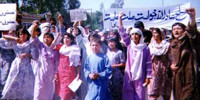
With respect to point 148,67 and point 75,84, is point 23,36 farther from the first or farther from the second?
point 148,67

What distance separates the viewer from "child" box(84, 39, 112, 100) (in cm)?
514

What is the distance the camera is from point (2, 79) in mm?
6320

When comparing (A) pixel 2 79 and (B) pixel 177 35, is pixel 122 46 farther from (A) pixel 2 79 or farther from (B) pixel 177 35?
(A) pixel 2 79

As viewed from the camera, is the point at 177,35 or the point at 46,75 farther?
the point at 46,75

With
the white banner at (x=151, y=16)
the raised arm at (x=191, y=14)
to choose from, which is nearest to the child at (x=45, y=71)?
the raised arm at (x=191, y=14)

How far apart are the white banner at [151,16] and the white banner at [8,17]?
11.6ft

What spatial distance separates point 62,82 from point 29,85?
2.19ft

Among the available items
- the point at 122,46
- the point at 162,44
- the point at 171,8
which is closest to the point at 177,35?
the point at 162,44

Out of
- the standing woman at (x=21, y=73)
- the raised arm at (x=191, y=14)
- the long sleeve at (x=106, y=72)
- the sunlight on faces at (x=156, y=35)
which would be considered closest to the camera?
the raised arm at (x=191, y=14)

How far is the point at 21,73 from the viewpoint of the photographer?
558cm

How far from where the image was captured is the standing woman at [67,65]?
5926 millimetres

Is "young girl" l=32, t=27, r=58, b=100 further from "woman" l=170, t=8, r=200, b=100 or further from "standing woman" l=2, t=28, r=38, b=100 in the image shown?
"woman" l=170, t=8, r=200, b=100

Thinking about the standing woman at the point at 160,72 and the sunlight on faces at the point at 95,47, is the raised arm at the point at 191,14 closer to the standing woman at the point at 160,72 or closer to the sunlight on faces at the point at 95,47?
the standing woman at the point at 160,72

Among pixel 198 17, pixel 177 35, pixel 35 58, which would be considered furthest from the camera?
pixel 198 17
